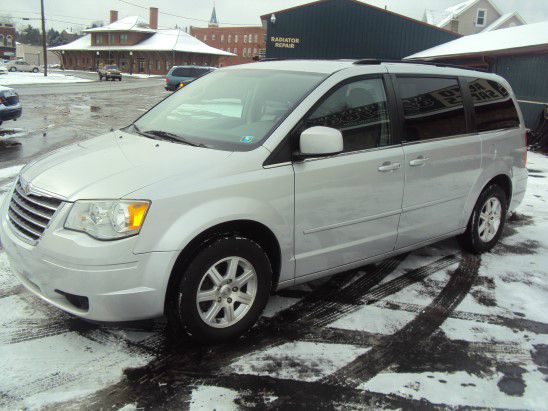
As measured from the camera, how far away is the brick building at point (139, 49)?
241ft

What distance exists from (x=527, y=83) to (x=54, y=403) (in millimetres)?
18012

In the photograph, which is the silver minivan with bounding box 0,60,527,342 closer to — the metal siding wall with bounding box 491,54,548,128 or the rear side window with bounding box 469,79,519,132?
the rear side window with bounding box 469,79,519,132

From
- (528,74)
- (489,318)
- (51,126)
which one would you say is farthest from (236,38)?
(489,318)

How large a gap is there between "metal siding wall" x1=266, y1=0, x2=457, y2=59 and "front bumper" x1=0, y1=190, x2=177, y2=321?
96.9 ft

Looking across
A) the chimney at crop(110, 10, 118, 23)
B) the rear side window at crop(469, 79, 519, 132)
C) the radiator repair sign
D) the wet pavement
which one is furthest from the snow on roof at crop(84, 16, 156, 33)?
the rear side window at crop(469, 79, 519, 132)

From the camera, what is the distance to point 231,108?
4.03 meters

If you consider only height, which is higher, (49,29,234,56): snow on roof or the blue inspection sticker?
(49,29,234,56): snow on roof

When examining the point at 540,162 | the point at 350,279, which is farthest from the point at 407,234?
the point at 540,162

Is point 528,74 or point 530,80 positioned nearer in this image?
point 530,80

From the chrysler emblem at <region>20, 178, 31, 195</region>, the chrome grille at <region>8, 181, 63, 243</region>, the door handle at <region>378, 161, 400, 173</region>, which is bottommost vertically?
the chrome grille at <region>8, 181, 63, 243</region>

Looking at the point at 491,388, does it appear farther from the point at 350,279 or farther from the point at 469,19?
the point at 469,19

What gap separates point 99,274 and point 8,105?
36.5ft

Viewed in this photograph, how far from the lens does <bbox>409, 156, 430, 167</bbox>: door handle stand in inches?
163

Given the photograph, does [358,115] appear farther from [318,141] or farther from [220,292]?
[220,292]
